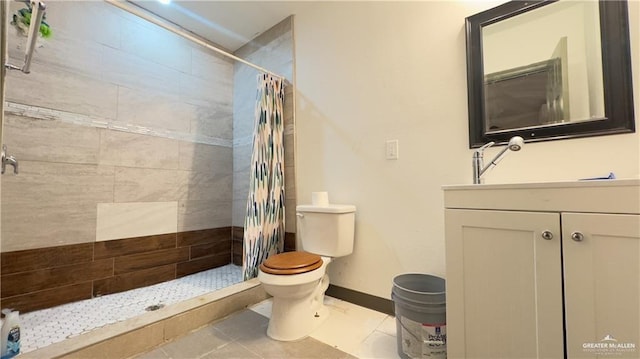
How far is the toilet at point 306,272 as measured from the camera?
1338 millimetres

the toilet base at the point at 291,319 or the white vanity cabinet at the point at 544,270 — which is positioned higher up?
the white vanity cabinet at the point at 544,270

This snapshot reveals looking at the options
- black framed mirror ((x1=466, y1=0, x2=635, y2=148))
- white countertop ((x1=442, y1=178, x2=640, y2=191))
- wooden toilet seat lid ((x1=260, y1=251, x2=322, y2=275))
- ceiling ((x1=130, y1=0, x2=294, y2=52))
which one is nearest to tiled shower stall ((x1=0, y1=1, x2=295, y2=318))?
ceiling ((x1=130, y1=0, x2=294, y2=52))

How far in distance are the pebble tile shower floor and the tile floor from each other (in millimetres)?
394

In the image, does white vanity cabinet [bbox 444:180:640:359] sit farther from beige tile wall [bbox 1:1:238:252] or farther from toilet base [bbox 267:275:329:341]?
beige tile wall [bbox 1:1:238:252]

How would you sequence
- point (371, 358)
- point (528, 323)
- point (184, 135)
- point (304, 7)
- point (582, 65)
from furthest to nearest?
point (184, 135)
point (304, 7)
point (371, 358)
point (582, 65)
point (528, 323)

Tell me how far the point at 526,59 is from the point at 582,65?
204 mm

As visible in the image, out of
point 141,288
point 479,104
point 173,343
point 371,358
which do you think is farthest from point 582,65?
point 141,288

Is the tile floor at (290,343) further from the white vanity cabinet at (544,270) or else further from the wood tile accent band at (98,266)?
the wood tile accent band at (98,266)

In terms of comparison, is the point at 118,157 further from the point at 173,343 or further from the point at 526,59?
the point at 526,59

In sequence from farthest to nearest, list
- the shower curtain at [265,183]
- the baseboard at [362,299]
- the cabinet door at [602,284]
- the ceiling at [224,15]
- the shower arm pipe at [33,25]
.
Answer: the ceiling at [224,15]
the shower curtain at [265,183]
the baseboard at [362,299]
the shower arm pipe at [33,25]
the cabinet door at [602,284]

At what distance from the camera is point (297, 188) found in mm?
2100

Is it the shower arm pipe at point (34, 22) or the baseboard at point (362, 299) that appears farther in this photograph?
the baseboard at point (362, 299)

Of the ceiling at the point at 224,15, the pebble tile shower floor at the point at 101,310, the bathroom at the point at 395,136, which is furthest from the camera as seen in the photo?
the ceiling at the point at 224,15

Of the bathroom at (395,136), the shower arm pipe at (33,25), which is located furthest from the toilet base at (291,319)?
the shower arm pipe at (33,25)
